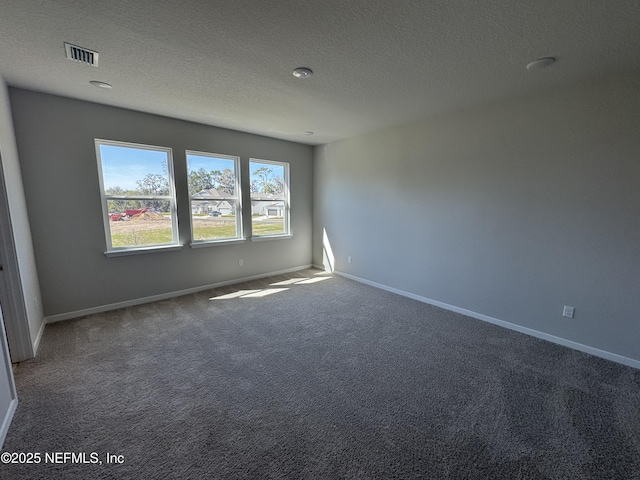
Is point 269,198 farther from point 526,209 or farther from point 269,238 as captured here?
point 526,209

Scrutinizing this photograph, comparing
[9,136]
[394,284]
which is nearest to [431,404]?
[394,284]

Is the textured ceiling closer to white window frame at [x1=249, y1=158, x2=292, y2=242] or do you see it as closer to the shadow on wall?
white window frame at [x1=249, y1=158, x2=292, y2=242]

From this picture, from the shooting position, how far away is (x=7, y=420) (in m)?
1.65

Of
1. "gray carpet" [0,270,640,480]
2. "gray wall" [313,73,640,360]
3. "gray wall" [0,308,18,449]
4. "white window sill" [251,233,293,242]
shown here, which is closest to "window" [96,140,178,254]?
"gray carpet" [0,270,640,480]

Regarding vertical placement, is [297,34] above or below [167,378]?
above

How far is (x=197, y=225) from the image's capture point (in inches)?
163

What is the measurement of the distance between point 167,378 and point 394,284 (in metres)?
3.24

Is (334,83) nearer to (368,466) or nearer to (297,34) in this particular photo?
(297,34)

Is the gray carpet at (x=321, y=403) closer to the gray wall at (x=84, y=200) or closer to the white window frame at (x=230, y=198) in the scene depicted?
the gray wall at (x=84, y=200)

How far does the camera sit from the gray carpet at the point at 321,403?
1454mm

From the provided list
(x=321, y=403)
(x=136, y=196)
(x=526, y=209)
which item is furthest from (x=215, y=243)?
(x=526, y=209)

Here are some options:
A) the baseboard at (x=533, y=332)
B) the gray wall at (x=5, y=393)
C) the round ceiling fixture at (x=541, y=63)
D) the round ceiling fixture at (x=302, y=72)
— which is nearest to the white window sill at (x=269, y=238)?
the baseboard at (x=533, y=332)

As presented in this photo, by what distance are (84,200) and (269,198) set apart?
2.63 meters

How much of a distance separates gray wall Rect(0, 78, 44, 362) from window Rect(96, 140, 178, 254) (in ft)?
2.47
